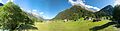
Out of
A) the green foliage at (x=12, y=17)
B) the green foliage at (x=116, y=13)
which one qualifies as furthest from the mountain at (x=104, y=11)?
the green foliage at (x=12, y=17)

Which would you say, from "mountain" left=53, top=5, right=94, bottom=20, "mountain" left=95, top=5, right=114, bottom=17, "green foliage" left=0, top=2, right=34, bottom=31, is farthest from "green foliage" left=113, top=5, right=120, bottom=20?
"green foliage" left=0, top=2, right=34, bottom=31

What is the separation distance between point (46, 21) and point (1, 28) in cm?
48

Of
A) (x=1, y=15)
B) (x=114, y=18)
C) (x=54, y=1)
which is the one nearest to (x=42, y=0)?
(x=54, y=1)

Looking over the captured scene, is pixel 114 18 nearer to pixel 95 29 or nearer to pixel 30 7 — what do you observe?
pixel 95 29

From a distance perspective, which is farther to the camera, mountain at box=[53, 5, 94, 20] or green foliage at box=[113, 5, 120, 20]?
green foliage at box=[113, 5, 120, 20]

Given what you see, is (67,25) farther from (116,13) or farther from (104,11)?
(116,13)

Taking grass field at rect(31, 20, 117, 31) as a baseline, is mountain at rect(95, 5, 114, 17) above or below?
above

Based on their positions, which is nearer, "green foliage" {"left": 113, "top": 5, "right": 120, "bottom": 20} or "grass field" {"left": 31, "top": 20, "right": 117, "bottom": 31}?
"grass field" {"left": 31, "top": 20, "right": 117, "bottom": 31}

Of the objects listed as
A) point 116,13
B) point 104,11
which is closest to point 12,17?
point 104,11

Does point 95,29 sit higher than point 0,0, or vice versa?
point 0,0

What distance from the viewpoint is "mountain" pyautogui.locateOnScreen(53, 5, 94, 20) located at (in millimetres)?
4801

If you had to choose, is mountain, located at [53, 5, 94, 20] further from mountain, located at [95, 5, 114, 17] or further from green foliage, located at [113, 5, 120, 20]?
green foliage, located at [113, 5, 120, 20]

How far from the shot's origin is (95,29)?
4.88 meters

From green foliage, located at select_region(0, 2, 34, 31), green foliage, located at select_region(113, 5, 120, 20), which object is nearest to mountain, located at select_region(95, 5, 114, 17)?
green foliage, located at select_region(113, 5, 120, 20)
